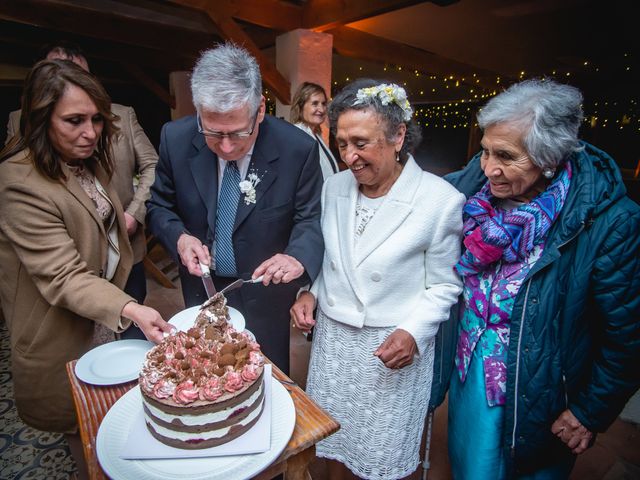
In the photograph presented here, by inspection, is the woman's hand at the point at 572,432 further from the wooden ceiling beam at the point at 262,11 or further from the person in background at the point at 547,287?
the wooden ceiling beam at the point at 262,11

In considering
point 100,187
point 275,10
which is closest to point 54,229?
point 100,187

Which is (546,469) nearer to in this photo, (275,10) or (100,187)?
(100,187)

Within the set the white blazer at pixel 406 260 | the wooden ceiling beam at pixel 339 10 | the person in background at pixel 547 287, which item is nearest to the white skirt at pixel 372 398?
the white blazer at pixel 406 260

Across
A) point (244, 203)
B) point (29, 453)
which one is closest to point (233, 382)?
point (244, 203)

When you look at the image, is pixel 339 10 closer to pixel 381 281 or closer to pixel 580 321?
pixel 381 281

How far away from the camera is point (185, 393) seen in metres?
0.99

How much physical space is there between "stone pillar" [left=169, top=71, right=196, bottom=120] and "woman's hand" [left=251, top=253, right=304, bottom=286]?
7.66m

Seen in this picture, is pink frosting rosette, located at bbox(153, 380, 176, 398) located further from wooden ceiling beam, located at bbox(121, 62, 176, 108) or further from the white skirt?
wooden ceiling beam, located at bbox(121, 62, 176, 108)

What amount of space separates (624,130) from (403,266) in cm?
1079

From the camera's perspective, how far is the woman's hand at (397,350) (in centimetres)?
140

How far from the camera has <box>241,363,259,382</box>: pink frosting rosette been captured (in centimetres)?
104

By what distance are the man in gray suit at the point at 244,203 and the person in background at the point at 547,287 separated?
0.72m

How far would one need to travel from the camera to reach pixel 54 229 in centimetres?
143

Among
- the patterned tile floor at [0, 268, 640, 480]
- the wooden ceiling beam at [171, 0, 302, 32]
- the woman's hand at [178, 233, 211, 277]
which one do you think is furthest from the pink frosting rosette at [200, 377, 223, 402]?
the wooden ceiling beam at [171, 0, 302, 32]
